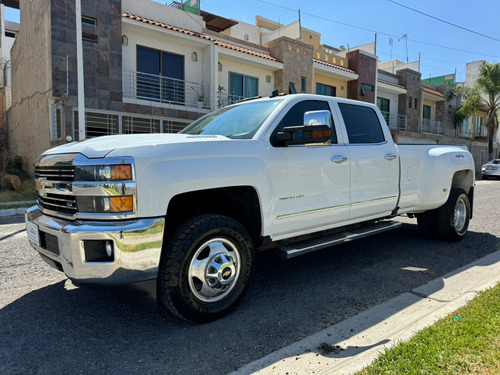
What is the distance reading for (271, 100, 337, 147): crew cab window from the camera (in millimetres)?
3591

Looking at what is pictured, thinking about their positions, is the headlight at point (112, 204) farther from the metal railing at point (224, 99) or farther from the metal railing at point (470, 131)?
the metal railing at point (470, 131)

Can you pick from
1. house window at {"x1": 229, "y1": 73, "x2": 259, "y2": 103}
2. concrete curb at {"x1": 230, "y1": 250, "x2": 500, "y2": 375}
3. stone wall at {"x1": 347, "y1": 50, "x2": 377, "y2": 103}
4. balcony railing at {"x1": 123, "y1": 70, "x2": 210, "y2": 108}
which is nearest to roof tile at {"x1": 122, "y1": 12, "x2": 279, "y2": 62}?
house window at {"x1": 229, "y1": 73, "x2": 259, "y2": 103}

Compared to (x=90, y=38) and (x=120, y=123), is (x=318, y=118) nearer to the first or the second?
(x=120, y=123)

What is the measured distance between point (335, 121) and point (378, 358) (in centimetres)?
259

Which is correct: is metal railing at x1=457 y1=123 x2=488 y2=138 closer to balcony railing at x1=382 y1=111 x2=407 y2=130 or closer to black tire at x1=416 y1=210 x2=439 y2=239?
balcony railing at x1=382 y1=111 x2=407 y2=130

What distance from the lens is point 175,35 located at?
52.3 ft

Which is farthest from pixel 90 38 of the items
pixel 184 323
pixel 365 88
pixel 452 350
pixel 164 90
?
pixel 365 88

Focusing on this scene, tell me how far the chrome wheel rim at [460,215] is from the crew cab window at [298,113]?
308 centimetres

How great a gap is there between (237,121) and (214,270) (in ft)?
5.25

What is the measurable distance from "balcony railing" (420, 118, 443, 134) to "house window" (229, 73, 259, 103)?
18.3m

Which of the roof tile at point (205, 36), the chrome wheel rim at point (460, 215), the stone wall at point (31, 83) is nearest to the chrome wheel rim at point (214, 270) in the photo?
the chrome wheel rim at point (460, 215)

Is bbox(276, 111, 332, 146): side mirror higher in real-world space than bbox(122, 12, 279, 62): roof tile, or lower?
lower

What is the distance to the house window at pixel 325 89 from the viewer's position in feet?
77.2

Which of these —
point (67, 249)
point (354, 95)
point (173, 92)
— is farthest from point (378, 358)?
point (354, 95)
